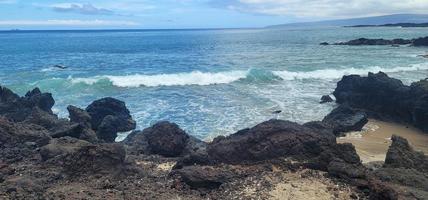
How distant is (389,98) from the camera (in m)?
19.4

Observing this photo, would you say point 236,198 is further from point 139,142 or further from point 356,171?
point 139,142

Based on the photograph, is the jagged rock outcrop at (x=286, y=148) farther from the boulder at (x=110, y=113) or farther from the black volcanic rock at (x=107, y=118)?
the boulder at (x=110, y=113)

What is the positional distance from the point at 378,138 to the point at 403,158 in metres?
6.01

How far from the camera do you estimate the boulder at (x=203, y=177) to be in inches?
352

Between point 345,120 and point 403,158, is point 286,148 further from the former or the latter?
point 345,120

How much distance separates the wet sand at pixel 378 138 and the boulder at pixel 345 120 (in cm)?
26

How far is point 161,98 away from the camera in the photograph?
2497cm

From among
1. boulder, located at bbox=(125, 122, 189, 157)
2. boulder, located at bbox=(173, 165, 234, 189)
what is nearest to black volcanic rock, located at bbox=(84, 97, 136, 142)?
boulder, located at bbox=(125, 122, 189, 157)

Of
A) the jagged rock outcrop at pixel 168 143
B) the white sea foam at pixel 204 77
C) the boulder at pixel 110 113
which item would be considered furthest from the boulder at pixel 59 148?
the white sea foam at pixel 204 77

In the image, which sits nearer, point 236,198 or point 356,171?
point 236,198

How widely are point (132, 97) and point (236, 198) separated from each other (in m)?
18.4

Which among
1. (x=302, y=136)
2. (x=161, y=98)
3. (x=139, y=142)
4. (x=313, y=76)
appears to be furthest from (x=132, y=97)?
(x=302, y=136)

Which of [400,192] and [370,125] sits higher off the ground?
[400,192]

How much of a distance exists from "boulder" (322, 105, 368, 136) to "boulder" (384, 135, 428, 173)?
5.64 metres
